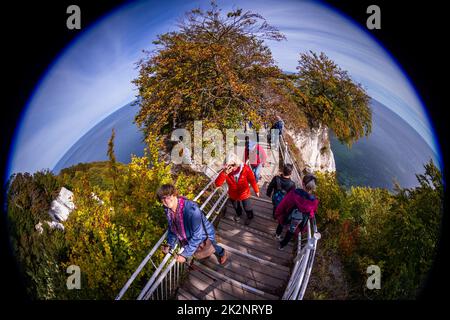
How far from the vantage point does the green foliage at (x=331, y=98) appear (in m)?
11.5

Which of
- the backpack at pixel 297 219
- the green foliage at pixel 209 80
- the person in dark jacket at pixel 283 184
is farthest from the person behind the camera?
the green foliage at pixel 209 80

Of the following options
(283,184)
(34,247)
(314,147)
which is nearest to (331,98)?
(314,147)

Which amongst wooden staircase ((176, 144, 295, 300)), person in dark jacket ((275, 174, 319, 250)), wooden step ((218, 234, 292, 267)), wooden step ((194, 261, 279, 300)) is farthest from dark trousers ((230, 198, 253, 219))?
wooden step ((194, 261, 279, 300))

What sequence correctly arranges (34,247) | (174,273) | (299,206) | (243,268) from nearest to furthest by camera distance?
(299,206)
(174,273)
(243,268)
(34,247)

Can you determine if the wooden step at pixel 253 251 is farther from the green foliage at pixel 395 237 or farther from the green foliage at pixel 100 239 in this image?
the green foliage at pixel 395 237

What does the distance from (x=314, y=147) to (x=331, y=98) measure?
413 centimetres

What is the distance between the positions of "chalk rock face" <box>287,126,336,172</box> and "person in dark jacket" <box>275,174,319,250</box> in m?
8.56

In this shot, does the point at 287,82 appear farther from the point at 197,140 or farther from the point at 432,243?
the point at 432,243

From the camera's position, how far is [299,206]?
363 cm

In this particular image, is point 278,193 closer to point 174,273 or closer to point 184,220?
point 184,220

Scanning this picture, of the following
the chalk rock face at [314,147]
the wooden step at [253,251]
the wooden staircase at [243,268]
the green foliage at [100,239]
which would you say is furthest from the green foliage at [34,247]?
the chalk rock face at [314,147]

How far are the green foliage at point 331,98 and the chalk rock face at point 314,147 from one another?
1021 millimetres
